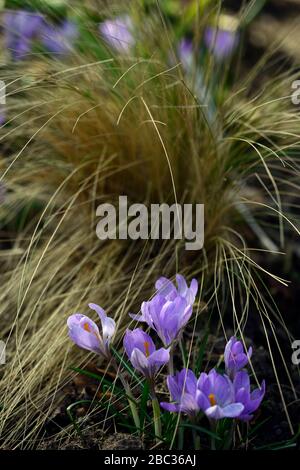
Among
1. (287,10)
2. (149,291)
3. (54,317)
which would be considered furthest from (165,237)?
(287,10)

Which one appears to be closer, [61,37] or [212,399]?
[212,399]

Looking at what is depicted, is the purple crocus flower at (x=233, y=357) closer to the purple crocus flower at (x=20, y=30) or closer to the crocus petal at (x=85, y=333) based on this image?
the crocus petal at (x=85, y=333)

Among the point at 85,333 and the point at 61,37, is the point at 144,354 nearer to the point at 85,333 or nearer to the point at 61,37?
the point at 85,333

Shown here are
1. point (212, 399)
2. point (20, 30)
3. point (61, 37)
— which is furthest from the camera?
point (20, 30)

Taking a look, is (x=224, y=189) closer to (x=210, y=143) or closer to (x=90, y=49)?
(x=210, y=143)

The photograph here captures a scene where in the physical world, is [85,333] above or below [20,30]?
below

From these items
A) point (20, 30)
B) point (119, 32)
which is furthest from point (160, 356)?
point (20, 30)

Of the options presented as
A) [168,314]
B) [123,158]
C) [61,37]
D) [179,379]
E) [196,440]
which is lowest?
[196,440]

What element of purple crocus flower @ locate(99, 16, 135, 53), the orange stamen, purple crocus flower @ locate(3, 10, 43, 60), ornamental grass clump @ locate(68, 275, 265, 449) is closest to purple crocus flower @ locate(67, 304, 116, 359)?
ornamental grass clump @ locate(68, 275, 265, 449)

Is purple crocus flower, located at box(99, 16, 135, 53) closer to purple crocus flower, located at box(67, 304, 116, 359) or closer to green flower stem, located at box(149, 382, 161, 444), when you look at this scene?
purple crocus flower, located at box(67, 304, 116, 359)
